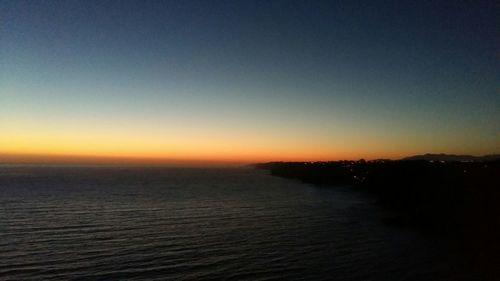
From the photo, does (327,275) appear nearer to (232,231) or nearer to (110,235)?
(232,231)

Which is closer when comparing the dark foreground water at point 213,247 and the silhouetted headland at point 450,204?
the dark foreground water at point 213,247

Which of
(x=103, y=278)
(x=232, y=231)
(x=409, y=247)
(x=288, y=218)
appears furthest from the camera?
(x=288, y=218)

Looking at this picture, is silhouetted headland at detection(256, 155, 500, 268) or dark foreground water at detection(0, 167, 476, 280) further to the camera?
silhouetted headland at detection(256, 155, 500, 268)

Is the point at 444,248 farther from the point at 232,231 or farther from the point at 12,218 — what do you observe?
the point at 12,218

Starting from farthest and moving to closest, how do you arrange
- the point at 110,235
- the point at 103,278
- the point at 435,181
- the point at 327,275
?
the point at 435,181 < the point at 110,235 < the point at 327,275 < the point at 103,278

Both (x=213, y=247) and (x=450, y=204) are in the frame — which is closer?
(x=213, y=247)

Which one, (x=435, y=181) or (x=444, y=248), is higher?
(x=435, y=181)

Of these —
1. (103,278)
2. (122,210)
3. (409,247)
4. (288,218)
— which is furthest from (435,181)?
(103,278)

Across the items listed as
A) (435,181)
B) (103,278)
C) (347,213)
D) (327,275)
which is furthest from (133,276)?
(435,181)

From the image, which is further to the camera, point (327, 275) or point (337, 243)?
point (337, 243)
